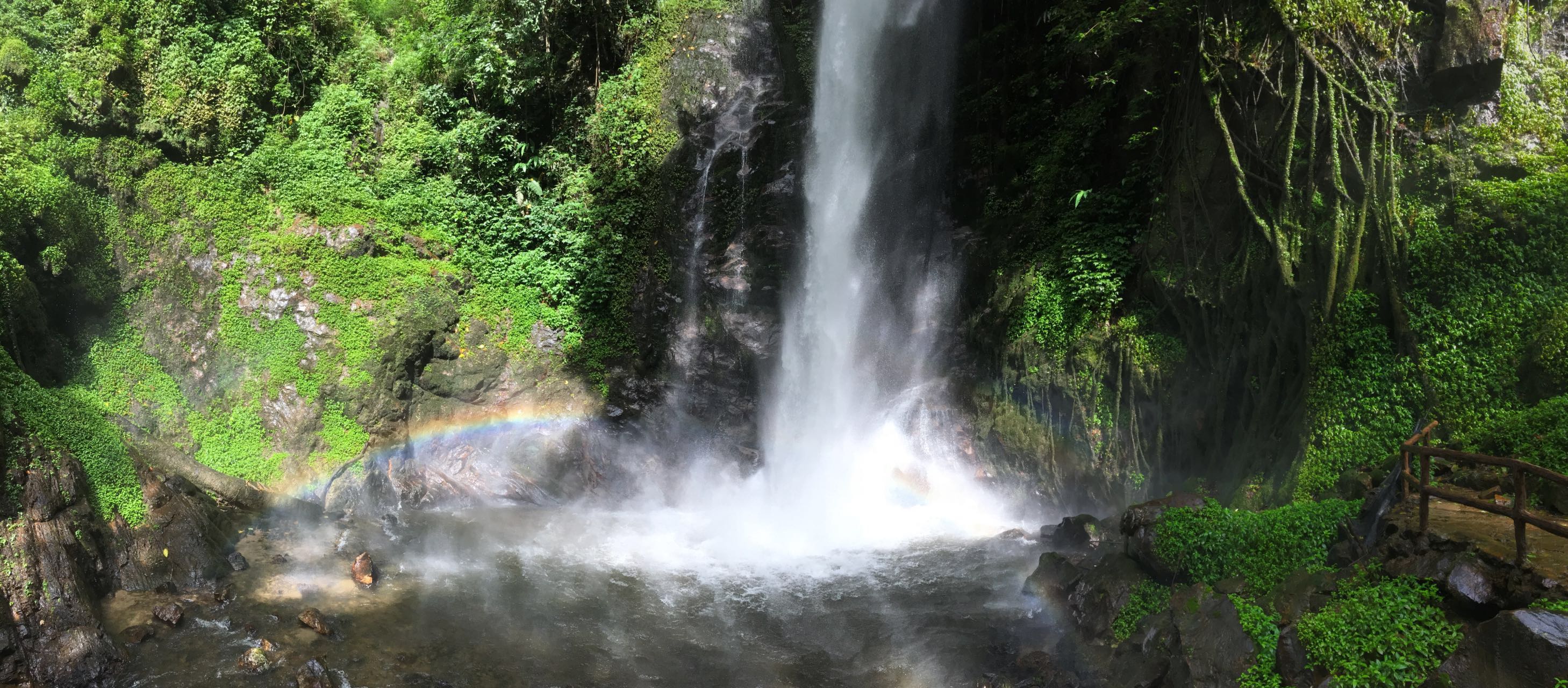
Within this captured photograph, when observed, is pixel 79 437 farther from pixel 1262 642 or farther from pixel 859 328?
pixel 1262 642

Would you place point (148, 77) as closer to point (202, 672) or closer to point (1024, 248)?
point (202, 672)

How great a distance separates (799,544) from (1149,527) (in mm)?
5935

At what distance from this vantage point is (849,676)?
365 inches

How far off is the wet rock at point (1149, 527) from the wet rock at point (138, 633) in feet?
38.7

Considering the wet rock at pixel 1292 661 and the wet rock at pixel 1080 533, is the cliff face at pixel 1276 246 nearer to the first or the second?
the wet rock at pixel 1080 533

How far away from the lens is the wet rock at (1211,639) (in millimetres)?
7328

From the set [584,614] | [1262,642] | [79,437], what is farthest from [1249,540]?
[79,437]

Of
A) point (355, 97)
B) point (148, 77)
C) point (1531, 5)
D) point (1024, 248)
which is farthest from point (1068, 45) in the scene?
point (148, 77)

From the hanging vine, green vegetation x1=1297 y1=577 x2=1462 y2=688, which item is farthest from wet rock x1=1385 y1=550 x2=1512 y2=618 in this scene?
→ the hanging vine

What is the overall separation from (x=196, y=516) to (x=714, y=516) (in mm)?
8111

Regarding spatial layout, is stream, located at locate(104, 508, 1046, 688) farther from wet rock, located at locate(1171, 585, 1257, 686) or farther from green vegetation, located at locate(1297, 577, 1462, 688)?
green vegetation, located at locate(1297, 577, 1462, 688)

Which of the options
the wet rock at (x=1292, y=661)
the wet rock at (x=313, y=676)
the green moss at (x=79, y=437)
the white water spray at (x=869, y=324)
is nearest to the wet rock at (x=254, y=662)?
the wet rock at (x=313, y=676)

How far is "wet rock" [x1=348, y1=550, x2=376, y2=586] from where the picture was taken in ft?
36.0

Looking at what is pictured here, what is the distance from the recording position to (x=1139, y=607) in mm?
8953
